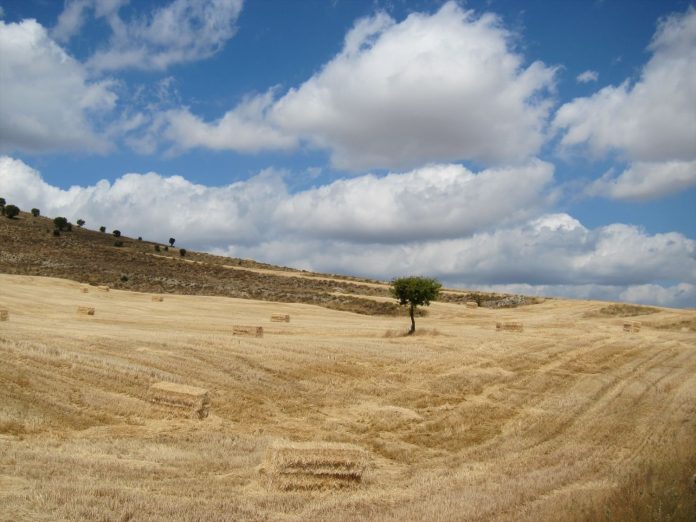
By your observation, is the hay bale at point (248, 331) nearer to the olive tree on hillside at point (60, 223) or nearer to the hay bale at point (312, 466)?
the hay bale at point (312, 466)

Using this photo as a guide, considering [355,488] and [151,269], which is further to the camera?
[151,269]

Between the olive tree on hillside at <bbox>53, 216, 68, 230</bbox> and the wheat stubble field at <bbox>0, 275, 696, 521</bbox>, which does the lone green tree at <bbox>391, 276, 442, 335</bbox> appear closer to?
the wheat stubble field at <bbox>0, 275, 696, 521</bbox>

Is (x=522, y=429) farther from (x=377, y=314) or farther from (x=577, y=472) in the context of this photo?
(x=377, y=314)

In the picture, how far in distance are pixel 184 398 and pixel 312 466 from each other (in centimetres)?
735

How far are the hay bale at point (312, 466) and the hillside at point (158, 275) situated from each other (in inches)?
2352

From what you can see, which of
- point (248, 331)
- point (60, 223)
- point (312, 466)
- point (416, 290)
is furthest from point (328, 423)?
point (60, 223)

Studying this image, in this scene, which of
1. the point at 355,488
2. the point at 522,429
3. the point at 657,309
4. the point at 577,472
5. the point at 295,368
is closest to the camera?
the point at 355,488

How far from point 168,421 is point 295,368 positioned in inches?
385

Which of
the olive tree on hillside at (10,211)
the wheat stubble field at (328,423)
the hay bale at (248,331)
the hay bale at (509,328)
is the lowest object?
the wheat stubble field at (328,423)

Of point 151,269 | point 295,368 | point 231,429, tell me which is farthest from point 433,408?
point 151,269

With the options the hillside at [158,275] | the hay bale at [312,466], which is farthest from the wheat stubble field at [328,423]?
the hillside at [158,275]

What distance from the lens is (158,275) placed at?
89375mm

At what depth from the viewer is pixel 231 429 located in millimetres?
19641

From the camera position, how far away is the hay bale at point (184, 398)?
20.0 m
